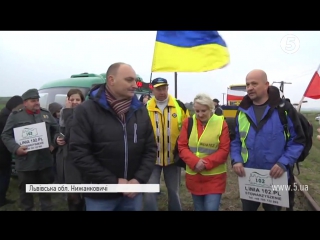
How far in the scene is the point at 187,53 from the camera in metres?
3.31

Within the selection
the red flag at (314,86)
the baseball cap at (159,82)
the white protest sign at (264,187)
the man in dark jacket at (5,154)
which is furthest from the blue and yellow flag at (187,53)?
the man in dark jacket at (5,154)

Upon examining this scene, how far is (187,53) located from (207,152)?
121 centimetres

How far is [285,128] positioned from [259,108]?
0.29m

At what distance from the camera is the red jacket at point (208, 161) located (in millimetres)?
2768

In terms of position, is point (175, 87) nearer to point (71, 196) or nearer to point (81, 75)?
point (71, 196)

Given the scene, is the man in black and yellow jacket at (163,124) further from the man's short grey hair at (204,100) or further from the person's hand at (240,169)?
the person's hand at (240,169)

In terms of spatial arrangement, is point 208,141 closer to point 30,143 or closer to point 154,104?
point 154,104

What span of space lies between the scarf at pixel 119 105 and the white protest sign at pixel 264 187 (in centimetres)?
127

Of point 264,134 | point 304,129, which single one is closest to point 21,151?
point 264,134

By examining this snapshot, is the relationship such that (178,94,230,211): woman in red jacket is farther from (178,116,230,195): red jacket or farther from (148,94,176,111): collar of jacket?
(148,94,176,111): collar of jacket

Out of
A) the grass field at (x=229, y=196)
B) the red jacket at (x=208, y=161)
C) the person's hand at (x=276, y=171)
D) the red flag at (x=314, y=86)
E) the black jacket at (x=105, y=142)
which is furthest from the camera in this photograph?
the grass field at (x=229, y=196)

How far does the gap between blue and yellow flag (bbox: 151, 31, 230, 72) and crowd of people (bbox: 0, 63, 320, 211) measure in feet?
0.82
